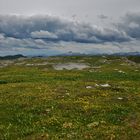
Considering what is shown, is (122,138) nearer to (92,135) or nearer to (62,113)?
(92,135)

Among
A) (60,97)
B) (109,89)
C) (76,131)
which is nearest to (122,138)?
(76,131)

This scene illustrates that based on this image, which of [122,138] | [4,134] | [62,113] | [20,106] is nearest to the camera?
[122,138]

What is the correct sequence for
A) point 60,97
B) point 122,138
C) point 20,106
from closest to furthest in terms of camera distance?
point 122,138 < point 20,106 < point 60,97

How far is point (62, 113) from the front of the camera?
29047 mm

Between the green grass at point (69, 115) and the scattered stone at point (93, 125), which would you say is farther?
the scattered stone at point (93, 125)

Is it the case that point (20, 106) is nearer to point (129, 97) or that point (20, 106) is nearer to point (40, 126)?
point (40, 126)

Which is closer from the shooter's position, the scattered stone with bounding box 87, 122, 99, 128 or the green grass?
the green grass

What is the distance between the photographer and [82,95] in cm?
3828

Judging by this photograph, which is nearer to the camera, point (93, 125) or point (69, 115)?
point (93, 125)

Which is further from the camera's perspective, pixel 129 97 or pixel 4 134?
pixel 129 97

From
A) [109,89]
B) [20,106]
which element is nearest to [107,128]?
[20,106]

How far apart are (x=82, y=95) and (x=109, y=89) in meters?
7.11

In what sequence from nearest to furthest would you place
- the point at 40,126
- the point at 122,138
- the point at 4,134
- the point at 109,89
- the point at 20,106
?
1. the point at 122,138
2. the point at 4,134
3. the point at 40,126
4. the point at 20,106
5. the point at 109,89

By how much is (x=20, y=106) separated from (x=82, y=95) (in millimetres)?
8295
